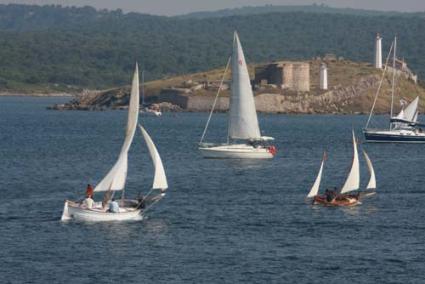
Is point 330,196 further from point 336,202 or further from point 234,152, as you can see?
point 234,152

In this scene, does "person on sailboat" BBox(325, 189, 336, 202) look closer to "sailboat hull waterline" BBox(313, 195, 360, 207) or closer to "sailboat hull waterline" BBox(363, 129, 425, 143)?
"sailboat hull waterline" BBox(313, 195, 360, 207)

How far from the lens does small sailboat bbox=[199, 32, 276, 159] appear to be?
323ft

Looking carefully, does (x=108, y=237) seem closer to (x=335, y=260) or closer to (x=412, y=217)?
(x=335, y=260)

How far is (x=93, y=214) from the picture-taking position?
60594mm

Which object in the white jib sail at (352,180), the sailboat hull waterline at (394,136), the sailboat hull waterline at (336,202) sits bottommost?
the sailboat hull waterline at (394,136)

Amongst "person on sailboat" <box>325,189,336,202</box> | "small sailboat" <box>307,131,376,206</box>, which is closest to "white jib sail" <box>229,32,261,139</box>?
"small sailboat" <box>307,131,376,206</box>

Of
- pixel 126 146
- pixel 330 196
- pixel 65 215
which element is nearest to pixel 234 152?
pixel 330 196

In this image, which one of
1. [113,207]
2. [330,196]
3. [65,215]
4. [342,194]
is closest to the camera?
[113,207]

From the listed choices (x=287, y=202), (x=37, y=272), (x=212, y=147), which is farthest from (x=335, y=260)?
(x=212, y=147)

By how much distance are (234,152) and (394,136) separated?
30.6m

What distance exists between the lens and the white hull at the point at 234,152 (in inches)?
3905

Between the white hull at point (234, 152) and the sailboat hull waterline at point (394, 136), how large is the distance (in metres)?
28.3

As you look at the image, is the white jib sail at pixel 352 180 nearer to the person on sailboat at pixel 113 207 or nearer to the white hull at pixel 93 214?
the white hull at pixel 93 214

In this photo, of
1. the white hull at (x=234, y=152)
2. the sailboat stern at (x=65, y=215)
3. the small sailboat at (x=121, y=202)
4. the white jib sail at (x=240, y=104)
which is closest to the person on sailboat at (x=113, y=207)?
the small sailboat at (x=121, y=202)
